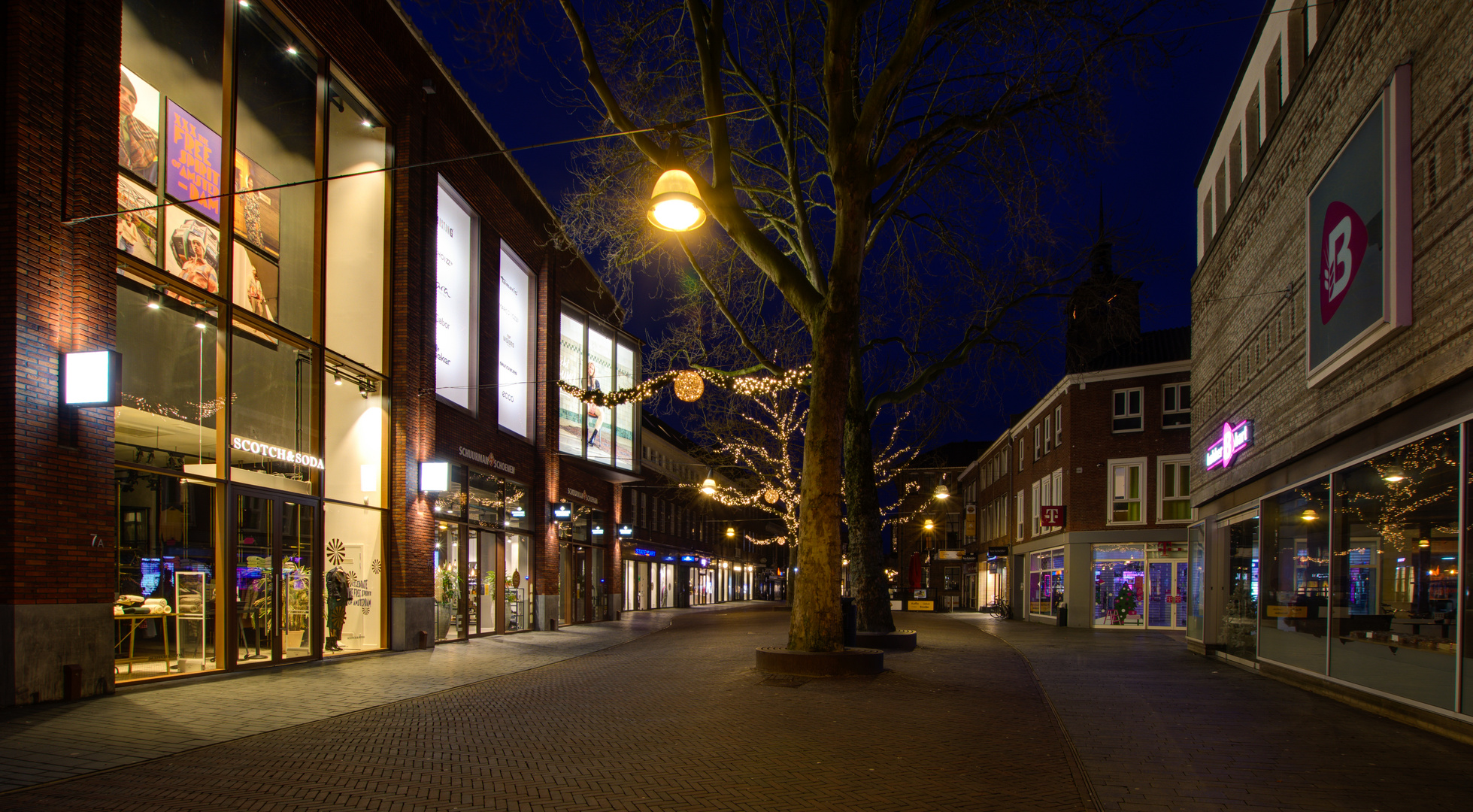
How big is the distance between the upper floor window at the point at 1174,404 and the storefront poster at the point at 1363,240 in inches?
781

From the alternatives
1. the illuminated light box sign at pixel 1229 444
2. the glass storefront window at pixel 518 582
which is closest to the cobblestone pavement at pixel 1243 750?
the illuminated light box sign at pixel 1229 444

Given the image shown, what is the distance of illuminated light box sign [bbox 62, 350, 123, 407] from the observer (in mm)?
9711

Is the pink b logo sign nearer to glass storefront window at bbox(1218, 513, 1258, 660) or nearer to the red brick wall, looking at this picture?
glass storefront window at bbox(1218, 513, 1258, 660)

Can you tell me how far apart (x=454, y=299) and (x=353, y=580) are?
6.26 m

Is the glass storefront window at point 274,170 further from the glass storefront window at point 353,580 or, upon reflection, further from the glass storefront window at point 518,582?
the glass storefront window at point 518,582

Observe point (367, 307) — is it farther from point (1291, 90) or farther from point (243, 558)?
point (1291, 90)

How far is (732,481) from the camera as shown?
2128 inches

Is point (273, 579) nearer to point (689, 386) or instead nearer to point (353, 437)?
point (353, 437)

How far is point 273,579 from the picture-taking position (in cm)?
1354

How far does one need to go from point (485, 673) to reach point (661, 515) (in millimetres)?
33842

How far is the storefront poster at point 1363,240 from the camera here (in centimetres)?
924

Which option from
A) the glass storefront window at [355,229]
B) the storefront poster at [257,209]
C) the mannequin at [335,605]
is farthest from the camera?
the glass storefront window at [355,229]

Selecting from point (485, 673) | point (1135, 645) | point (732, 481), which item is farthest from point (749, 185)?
point (732, 481)

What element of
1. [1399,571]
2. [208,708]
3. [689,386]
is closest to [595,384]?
[689,386]
